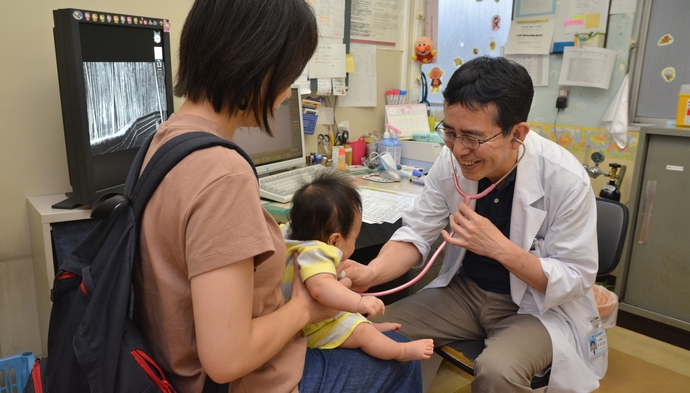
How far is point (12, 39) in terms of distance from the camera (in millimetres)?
1577

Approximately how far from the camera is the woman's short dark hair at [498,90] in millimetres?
1327

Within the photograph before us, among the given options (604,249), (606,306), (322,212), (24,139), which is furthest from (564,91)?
(24,139)

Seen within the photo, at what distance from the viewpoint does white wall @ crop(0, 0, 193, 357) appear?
1.59 meters

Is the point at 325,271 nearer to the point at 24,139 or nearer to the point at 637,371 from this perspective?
the point at 24,139

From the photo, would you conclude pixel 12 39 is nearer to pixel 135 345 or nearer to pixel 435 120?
pixel 135 345

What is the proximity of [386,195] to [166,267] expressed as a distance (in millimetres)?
1394

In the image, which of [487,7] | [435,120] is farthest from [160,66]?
[487,7]

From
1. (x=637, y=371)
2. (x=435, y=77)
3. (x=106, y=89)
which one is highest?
→ (x=435, y=77)

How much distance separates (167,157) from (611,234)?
1436 millimetres

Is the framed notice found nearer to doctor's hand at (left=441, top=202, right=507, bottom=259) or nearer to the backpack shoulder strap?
doctor's hand at (left=441, top=202, right=507, bottom=259)

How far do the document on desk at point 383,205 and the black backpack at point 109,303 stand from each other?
1.03 meters

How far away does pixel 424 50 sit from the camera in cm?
291

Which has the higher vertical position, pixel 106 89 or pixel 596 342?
pixel 106 89

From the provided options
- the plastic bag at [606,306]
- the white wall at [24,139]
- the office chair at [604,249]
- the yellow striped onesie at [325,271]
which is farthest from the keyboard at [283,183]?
the plastic bag at [606,306]
